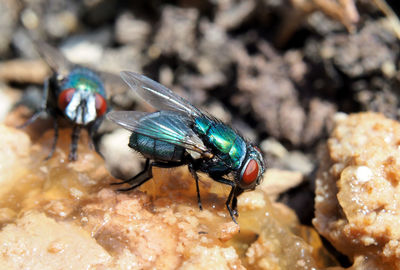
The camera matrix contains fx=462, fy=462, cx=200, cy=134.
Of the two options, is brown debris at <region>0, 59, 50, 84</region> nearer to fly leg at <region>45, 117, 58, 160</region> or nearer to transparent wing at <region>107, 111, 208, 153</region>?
fly leg at <region>45, 117, 58, 160</region>

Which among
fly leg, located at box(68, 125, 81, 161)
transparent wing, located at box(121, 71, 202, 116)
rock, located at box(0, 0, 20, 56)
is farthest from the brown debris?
transparent wing, located at box(121, 71, 202, 116)

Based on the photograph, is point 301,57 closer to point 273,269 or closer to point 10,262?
point 273,269

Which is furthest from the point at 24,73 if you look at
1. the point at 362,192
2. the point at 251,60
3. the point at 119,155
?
the point at 362,192

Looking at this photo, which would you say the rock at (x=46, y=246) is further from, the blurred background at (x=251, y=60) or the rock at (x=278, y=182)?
the rock at (x=278, y=182)

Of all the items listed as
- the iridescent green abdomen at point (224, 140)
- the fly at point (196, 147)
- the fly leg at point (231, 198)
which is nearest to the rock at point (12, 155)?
the fly at point (196, 147)

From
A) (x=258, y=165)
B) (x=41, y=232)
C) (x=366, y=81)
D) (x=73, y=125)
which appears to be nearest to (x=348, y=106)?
(x=366, y=81)

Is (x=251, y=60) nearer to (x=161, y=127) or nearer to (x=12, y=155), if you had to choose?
(x=161, y=127)
